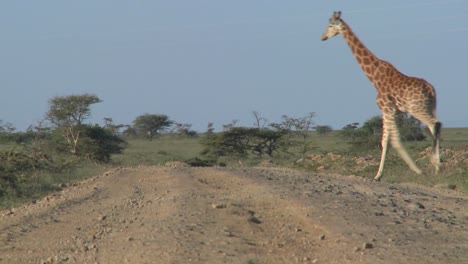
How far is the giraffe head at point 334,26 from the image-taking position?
1340cm

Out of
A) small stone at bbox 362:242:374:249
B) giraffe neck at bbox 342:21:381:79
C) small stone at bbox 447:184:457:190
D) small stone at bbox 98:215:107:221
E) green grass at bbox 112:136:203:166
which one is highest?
giraffe neck at bbox 342:21:381:79

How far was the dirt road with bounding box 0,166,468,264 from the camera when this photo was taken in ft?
25.5

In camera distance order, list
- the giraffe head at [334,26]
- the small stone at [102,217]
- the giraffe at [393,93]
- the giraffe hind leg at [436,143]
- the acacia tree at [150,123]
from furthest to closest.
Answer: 1. the acacia tree at [150,123]
2. the giraffe head at [334,26]
3. the giraffe at [393,93]
4. the giraffe hind leg at [436,143]
5. the small stone at [102,217]

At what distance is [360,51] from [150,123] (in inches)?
1931

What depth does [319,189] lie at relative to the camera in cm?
1216

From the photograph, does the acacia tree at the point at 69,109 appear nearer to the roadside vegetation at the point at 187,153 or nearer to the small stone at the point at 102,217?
the roadside vegetation at the point at 187,153

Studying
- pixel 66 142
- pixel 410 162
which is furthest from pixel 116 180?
pixel 66 142

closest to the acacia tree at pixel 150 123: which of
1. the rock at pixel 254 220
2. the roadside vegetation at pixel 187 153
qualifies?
the roadside vegetation at pixel 187 153

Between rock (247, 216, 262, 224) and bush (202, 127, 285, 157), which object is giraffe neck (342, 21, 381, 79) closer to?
rock (247, 216, 262, 224)

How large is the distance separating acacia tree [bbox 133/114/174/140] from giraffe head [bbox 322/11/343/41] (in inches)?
1904

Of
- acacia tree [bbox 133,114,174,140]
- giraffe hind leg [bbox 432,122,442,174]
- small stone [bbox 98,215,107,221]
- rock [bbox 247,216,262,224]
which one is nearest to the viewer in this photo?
rock [bbox 247,216,262,224]

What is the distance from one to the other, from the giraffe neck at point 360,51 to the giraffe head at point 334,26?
0.31 feet

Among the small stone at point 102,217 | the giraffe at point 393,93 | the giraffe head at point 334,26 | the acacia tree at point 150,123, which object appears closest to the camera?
the small stone at point 102,217

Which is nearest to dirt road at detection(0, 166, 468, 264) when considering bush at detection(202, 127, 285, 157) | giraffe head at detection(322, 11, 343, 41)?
giraffe head at detection(322, 11, 343, 41)
